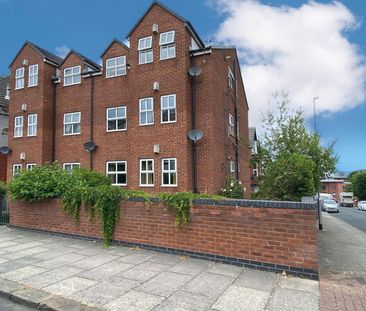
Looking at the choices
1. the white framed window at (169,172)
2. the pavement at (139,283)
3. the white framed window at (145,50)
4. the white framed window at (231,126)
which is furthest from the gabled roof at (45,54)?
the pavement at (139,283)

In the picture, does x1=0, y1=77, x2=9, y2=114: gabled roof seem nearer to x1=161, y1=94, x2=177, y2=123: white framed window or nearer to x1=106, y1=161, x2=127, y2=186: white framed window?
x1=106, y1=161, x2=127, y2=186: white framed window

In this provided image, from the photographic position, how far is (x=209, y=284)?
17.7 feet

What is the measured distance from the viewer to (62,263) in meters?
6.66

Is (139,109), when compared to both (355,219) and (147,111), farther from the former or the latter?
(355,219)

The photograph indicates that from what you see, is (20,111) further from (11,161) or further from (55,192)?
(55,192)

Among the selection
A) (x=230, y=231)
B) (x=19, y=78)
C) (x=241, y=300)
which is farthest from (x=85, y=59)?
(x=241, y=300)

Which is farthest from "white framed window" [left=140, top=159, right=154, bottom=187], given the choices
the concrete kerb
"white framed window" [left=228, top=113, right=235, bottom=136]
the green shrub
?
the concrete kerb

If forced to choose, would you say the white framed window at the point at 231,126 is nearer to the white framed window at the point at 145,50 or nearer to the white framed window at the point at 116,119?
the white framed window at the point at 145,50

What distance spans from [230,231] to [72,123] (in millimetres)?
14468

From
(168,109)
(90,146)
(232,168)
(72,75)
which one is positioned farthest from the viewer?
(232,168)

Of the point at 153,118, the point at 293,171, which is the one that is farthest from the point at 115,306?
the point at 153,118

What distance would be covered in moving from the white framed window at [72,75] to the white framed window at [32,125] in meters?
2.92

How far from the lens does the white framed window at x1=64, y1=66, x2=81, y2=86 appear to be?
720 inches

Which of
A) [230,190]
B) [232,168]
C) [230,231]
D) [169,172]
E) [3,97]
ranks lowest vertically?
[230,231]
